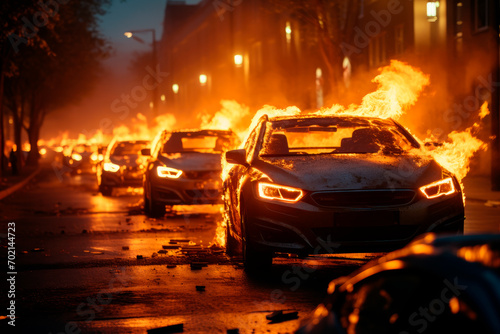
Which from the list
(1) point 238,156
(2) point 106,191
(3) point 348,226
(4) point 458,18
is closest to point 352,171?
Result: (3) point 348,226

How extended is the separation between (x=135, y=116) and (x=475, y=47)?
144678mm

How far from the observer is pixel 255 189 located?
28.3 ft

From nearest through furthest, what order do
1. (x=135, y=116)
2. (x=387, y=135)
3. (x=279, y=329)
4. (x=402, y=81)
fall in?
(x=279, y=329)
(x=387, y=135)
(x=402, y=81)
(x=135, y=116)

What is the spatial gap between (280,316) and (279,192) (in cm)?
192

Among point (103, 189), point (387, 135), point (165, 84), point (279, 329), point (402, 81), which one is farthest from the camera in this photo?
point (165, 84)

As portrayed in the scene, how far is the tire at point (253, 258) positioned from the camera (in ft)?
28.7

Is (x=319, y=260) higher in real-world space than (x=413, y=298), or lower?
lower

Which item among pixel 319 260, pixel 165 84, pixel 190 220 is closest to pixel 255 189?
pixel 319 260

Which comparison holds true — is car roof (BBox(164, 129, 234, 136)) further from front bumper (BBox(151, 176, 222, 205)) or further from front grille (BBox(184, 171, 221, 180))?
front bumper (BBox(151, 176, 222, 205))

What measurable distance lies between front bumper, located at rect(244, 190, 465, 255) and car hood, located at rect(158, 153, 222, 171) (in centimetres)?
778

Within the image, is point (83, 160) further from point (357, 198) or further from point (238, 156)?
point (357, 198)

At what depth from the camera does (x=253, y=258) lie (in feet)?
29.1

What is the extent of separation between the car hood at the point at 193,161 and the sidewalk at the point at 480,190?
643 centimetres

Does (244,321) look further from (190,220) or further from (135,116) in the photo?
(135,116)
